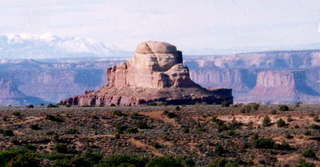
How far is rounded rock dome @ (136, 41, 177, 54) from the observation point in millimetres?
142625

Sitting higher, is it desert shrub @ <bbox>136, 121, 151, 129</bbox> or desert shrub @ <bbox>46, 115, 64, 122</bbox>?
desert shrub @ <bbox>46, 115, 64, 122</bbox>

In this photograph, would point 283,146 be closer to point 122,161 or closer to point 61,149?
point 122,161

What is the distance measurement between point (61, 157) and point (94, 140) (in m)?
9.55

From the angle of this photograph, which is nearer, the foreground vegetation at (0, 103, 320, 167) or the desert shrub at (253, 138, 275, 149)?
the foreground vegetation at (0, 103, 320, 167)

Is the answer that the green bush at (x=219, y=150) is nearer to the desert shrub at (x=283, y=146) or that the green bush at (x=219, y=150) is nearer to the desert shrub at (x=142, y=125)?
the desert shrub at (x=283, y=146)

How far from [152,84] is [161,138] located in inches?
2652

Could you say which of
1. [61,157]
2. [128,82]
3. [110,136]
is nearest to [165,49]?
[128,82]

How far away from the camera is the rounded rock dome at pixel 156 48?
143 m

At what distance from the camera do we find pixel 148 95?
13425cm

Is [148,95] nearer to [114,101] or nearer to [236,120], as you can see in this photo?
[114,101]

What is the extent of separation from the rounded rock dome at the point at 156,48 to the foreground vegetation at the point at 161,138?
149 ft

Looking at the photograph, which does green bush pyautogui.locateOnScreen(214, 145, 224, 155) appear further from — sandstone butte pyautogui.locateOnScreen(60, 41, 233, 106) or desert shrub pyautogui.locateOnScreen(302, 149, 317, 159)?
sandstone butte pyautogui.locateOnScreen(60, 41, 233, 106)

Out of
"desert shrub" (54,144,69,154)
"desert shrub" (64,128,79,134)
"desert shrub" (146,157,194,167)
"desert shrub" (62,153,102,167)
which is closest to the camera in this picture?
"desert shrub" (62,153,102,167)

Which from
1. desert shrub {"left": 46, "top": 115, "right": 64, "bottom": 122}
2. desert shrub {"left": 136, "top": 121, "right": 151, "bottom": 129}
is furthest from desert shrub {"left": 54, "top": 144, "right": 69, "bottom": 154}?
desert shrub {"left": 46, "top": 115, "right": 64, "bottom": 122}
